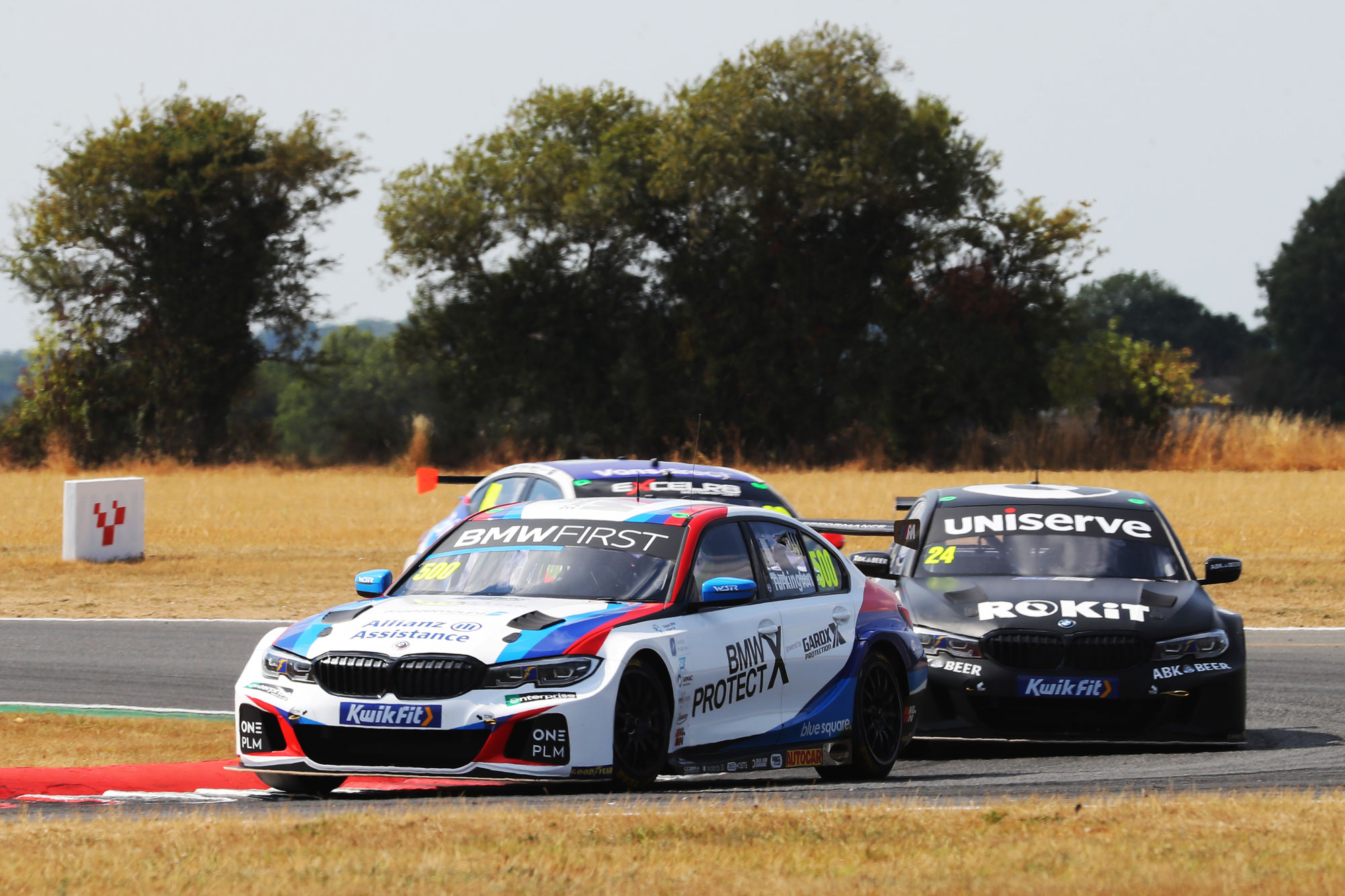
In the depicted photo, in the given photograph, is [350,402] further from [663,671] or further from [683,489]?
[663,671]

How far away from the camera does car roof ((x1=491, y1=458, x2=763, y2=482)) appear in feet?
43.5

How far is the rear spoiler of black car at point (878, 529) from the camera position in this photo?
37.9 feet

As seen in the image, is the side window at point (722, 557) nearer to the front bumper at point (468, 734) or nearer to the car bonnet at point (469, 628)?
the car bonnet at point (469, 628)

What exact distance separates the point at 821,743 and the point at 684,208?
44.3m

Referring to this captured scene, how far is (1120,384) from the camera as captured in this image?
50.7 metres

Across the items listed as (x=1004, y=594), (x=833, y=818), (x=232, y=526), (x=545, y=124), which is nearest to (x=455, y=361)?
(x=545, y=124)

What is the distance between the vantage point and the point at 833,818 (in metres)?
6.61

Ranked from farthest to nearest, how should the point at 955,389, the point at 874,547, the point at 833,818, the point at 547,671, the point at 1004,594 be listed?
1. the point at 955,389
2. the point at 874,547
3. the point at 1004,594
4. the point at 547,671
5. the point at 833,818

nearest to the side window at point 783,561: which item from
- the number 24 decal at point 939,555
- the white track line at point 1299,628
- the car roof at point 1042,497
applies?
the number 24 decal at point 939,555

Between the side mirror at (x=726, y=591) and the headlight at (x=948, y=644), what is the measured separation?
2030 mm

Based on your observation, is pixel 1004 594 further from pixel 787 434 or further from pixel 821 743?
pixel 787 434

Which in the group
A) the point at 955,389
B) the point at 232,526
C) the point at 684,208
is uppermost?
the point at 684,208

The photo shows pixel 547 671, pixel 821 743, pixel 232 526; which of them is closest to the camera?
pixel 547 671

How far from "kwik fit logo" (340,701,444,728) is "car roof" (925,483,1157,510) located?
16.5 ft
